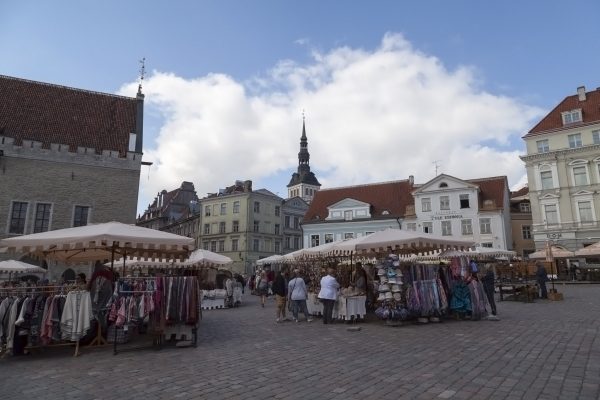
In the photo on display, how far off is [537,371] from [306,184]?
96113 mm

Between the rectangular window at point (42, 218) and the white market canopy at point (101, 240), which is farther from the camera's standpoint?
the rectangular window at point (42, 218)

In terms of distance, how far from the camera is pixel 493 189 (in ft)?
138

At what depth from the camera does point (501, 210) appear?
39688 mm

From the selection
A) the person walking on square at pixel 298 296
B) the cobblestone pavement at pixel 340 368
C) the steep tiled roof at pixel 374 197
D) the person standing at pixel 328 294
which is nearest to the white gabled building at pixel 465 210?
the steep tiled roof at pixel 374 197

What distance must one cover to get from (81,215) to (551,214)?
131 feet

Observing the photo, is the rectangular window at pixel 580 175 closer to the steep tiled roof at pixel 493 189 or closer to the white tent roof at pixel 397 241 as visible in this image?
the steep tiled roof at pixel 493 189

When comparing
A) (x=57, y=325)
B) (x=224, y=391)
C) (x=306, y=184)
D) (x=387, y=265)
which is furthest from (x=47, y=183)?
(x=306, y=184)

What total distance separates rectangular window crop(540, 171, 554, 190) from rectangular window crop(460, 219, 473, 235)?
295 inches

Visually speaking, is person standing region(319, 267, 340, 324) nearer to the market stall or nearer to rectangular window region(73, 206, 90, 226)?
the market stall

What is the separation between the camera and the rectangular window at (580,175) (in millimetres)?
37031

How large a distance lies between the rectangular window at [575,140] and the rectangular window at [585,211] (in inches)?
212

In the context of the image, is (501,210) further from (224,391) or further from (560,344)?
(224,391)

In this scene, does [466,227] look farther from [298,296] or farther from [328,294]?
[328,294]

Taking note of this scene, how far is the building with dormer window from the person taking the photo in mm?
36469
